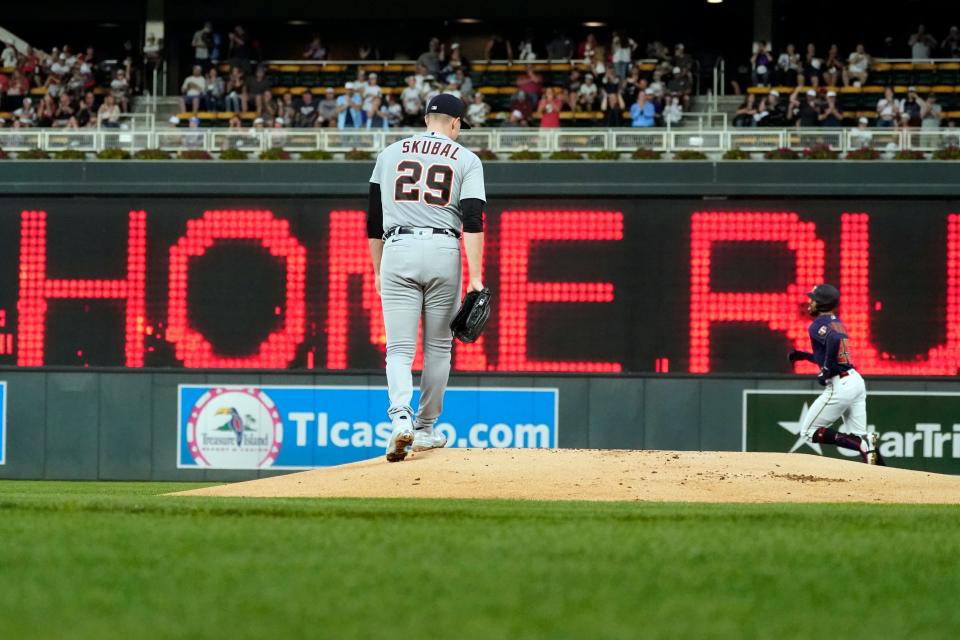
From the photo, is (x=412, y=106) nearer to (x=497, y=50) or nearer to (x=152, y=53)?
(x=497, y=50)

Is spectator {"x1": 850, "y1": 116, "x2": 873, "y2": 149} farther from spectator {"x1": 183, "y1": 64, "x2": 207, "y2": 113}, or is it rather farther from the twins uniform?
spectator {"x1": 183, "y1": 64, "x2": 207, "y2": 113}

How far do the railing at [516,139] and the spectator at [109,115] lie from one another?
2.59 meters

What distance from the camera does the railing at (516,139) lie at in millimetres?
17141

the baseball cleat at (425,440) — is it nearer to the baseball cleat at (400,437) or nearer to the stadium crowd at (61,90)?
the baseball cleat at (400,437)

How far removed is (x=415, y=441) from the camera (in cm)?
1020

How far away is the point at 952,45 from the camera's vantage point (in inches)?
928

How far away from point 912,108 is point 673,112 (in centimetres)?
318

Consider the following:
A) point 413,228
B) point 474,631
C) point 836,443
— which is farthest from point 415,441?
point 474,631

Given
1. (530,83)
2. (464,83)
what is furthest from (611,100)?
(464,83)

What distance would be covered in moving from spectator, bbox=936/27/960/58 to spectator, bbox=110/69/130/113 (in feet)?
40.8

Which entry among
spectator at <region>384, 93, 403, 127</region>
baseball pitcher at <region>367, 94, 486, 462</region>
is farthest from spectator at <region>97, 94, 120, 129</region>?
baseball pitcher at <region>367, 94, 486, 462</region>

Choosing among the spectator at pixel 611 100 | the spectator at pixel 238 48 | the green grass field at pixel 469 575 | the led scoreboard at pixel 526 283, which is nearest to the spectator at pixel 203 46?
the spectator at pixel 238 48

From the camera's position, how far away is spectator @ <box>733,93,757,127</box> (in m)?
20.1

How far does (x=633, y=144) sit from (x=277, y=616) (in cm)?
1434
